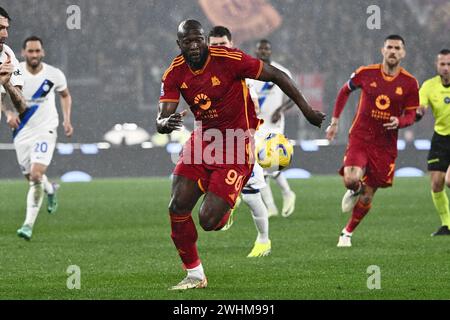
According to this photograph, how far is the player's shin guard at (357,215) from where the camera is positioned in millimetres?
12938

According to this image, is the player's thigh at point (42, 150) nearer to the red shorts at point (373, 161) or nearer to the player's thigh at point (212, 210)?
the red shorts at point (373, 161)

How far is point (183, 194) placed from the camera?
9.26 meters

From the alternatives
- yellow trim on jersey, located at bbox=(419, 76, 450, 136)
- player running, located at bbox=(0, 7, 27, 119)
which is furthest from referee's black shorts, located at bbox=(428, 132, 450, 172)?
player running, located at bbox=(0, 7, 27, 119)

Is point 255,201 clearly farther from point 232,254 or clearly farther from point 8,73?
point 8,73

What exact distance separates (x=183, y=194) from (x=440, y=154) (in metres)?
6.06

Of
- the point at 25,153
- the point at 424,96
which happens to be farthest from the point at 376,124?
the point at 25,153

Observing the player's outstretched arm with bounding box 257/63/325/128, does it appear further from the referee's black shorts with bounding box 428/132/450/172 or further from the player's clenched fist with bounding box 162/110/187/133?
the referee's black shorts with bounding box 428/132/450/172

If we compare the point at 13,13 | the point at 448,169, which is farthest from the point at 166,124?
the point at 13,13

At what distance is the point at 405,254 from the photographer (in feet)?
38.9

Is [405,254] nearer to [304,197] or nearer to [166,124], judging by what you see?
[166,124]

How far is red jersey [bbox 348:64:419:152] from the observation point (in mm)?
13031

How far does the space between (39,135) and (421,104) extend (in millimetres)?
4932

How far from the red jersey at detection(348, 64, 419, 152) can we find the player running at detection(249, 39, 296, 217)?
3067 millimetres
